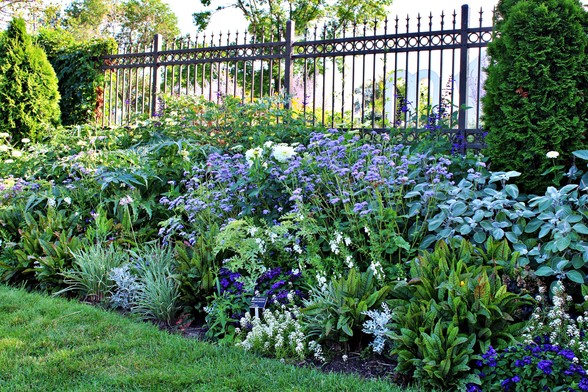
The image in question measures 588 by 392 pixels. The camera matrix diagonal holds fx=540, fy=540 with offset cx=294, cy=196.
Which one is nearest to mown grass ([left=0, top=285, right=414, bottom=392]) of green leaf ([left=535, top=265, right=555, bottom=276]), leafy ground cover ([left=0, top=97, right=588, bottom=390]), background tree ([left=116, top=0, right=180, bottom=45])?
leafy ground cover ([left=0, top=97, right=588, bottom=390])

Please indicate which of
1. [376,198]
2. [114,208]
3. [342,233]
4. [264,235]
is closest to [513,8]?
[376,198]

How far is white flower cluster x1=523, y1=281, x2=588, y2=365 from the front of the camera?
2.61 meters

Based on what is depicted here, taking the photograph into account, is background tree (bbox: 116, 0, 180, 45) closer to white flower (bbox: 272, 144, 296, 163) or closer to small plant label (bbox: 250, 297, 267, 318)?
white flower (bbox: 272, 144, 296, 163)

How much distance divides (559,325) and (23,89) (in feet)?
29.9

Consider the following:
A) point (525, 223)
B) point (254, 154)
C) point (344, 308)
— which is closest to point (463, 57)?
point (254, 154)

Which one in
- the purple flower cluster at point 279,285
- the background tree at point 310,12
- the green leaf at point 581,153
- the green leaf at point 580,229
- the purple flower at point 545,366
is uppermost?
the background tree at point 310,12

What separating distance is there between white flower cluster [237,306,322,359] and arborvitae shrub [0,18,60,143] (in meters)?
7.00

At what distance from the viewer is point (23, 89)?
9195 millimetres

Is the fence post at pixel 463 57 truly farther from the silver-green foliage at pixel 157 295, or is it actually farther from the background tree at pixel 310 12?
the background tree at pixel 310 12

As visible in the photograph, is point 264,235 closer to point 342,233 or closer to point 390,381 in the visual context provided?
point 342,233

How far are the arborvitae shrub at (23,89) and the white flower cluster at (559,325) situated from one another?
8191 millimetres

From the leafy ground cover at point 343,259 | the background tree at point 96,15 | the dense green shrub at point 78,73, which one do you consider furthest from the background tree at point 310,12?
the background tree at point 96,15

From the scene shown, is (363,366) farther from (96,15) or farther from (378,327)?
(96,15)

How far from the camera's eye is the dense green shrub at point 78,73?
10.4 metres
